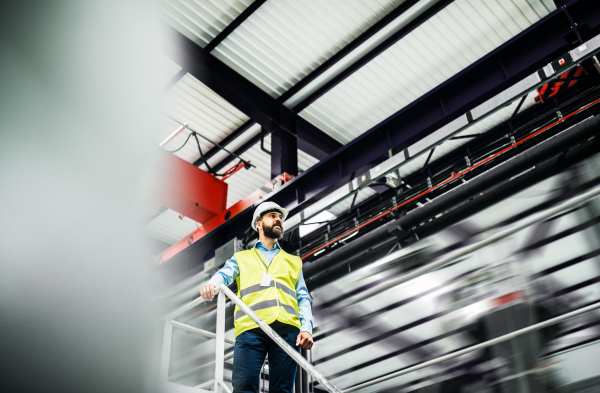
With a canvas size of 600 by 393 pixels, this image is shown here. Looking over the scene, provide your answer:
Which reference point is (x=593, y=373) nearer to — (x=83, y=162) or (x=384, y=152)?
(x=384, y=152)

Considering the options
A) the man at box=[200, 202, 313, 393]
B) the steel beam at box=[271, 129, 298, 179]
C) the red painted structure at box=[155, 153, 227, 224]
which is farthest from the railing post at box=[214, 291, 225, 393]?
the steel beam at box=[271, 129, 298, 179]

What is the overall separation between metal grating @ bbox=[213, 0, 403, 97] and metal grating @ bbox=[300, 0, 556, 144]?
26.2 inches

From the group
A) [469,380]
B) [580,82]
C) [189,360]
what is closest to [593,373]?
[469,380]

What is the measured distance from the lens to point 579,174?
617 centimetres

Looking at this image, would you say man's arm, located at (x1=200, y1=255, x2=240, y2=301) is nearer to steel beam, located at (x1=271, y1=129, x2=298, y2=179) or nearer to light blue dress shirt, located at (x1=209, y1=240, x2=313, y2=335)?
light blue dress shirt, located at (x1=209, y1=240, x2=313, y2=335)

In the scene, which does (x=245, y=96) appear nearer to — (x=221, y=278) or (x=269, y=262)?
(x=269, y=262)

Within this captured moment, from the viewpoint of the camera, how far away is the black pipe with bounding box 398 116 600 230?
5.85m

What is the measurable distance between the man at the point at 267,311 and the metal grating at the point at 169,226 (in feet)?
26.6

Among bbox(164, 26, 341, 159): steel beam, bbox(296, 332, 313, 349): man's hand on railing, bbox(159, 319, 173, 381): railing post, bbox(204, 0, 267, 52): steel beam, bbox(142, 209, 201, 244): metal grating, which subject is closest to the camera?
bbox(296, 332, 313, 349): man's hand on railing

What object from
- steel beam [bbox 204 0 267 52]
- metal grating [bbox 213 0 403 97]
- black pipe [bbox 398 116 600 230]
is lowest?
black pipe [bbox 398 116 600 230]

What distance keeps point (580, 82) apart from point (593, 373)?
182 inches

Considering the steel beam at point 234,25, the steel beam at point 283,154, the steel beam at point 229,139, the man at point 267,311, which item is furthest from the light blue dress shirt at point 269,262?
the steel beam at point 229,139

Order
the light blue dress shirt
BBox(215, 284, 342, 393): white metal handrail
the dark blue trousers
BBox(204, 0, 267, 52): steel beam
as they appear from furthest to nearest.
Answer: BBox(204, 0, 267, 52): steel beam, the light blue dress shirt, the dark blue trousers, BBox(215, 284, 342, 393): white metal handrail

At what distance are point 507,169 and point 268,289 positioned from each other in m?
4.77
